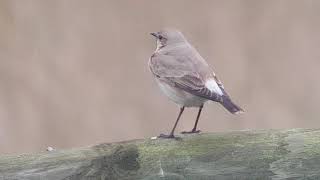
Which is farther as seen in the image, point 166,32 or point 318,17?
point 318,17

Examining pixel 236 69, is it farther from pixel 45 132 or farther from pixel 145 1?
pixel 45 132

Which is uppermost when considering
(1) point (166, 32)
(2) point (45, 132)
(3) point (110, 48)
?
(1) point (166, 32)

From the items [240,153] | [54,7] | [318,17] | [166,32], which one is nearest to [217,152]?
[240,153]

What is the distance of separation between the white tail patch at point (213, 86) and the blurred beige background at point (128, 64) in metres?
2.70

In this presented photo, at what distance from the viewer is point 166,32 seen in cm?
338

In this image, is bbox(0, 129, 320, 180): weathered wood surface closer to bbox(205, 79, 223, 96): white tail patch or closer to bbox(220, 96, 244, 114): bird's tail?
bbox(220, 96, 244, 114): bird's tail

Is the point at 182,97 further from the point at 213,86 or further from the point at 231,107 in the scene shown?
the point at 231,107

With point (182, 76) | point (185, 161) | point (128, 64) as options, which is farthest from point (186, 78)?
point (128, 64)

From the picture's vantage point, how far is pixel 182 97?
3.03 metres

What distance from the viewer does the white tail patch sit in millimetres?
2917

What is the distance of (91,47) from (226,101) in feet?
9.98

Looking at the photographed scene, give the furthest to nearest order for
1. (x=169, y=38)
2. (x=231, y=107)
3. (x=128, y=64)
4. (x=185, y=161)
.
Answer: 1. (x=128, y=64)
2. (x=169, y=38)
3. (x=231, y=107)
4. (x=185, y=161)

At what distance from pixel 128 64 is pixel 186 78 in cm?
286

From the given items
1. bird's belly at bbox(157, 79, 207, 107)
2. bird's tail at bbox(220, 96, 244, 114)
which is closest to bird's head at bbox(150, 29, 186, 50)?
bird's belly at bbox(157, 79, 207, 107)
